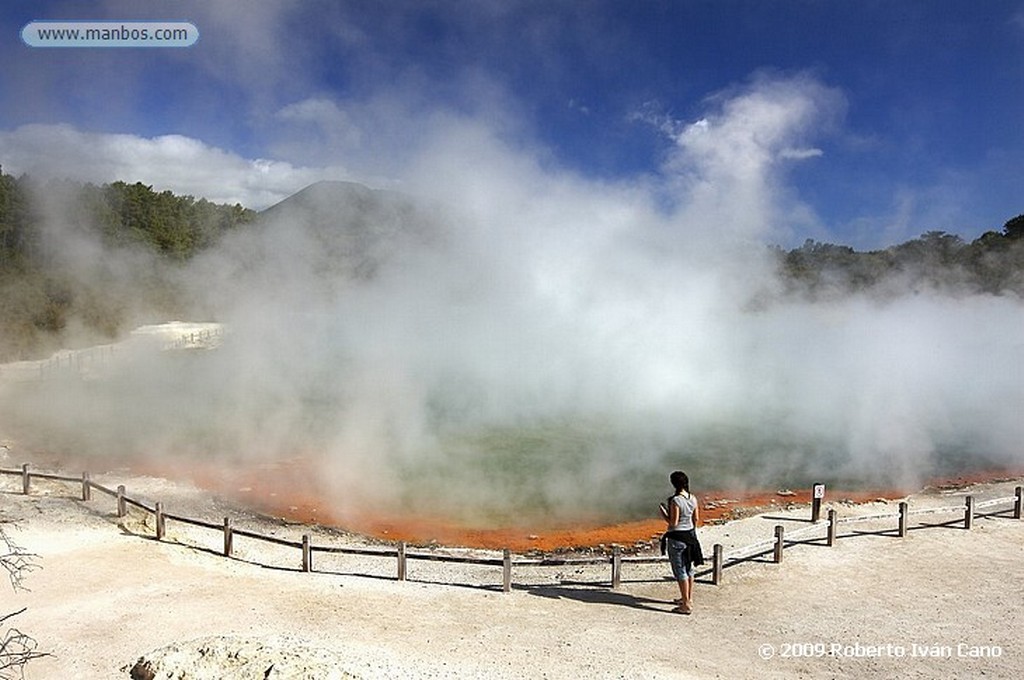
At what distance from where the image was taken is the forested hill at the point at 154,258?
102ft

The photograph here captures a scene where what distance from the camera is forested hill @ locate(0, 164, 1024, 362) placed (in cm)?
3117

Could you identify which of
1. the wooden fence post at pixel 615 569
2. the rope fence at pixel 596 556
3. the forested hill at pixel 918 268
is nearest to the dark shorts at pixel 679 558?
the rope fence at pixel 596 556

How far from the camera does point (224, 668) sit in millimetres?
4953

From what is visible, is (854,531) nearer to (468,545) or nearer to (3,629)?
(468,545)

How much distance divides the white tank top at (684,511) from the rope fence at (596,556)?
34.3 inches

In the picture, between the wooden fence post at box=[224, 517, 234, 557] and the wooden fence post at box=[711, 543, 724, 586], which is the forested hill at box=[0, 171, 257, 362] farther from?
the wooden fence post at box=[711, 543, 724, 586]

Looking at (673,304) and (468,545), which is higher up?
(673,304)

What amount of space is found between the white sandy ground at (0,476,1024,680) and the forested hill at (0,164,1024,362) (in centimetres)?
2288

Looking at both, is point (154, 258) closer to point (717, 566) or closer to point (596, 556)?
point (596, 556)

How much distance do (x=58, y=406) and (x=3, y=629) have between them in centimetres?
1472

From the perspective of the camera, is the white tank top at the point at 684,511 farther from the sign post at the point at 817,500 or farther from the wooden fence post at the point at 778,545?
the sign post at the point at 817,500

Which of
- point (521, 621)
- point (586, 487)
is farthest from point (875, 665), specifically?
point (586, 487)

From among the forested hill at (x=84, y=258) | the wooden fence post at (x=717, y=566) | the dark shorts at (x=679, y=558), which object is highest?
the forested hill at (x=84, y=258)

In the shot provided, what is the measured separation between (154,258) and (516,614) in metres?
39.6
